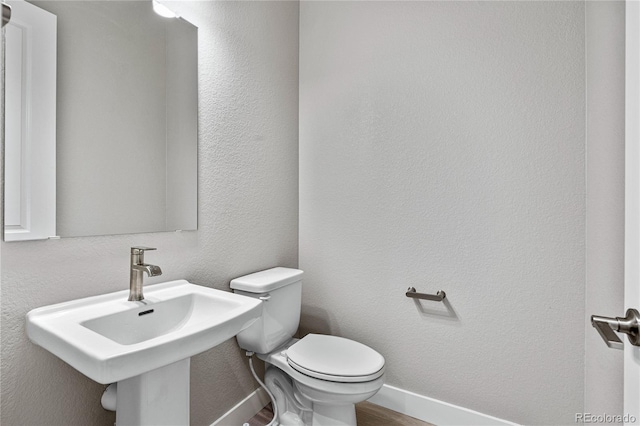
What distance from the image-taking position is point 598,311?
3.41 feet

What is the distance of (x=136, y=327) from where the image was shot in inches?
40.3

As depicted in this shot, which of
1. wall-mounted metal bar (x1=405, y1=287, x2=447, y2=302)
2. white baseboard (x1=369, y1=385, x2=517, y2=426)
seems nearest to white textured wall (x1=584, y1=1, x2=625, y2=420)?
white baseboard (x1=369, y1=385, x2=517, y2=426)

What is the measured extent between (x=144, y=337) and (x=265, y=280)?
0.58 meters

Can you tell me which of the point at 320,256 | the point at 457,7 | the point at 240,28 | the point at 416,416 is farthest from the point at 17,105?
the point at 416,416

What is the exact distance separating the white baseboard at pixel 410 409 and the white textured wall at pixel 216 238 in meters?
0.06

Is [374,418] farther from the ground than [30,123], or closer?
closer

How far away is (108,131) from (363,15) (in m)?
1.47

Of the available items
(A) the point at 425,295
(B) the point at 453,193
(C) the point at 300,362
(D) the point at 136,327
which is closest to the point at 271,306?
(C) the point at 300,362

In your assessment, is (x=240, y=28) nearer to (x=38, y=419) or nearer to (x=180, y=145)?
(x=180, y=145)

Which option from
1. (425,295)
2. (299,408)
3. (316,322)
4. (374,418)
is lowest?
(374,418)

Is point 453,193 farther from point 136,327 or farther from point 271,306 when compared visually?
point 136,327

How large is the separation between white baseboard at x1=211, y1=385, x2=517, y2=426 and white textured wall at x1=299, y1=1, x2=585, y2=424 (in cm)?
5

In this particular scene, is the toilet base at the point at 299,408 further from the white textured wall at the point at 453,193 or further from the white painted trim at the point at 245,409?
the white textured wall at the point at 453,193

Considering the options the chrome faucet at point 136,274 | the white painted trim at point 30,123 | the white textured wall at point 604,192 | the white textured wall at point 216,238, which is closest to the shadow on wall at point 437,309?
the white textured wall at point 604,192
